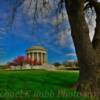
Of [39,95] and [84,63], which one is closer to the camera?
[39,95]

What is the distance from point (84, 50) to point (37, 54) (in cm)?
6375

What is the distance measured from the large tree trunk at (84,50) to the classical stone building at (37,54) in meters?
58.1

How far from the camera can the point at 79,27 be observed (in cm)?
1090

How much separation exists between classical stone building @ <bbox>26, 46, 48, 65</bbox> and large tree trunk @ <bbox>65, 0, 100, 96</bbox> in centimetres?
5810

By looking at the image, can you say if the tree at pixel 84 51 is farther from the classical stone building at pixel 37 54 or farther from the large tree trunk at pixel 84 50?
the classical stone building at pixel 37 54

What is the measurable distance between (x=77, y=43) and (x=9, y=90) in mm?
2839

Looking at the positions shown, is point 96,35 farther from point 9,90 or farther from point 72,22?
point 9,90

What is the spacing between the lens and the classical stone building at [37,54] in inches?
2758

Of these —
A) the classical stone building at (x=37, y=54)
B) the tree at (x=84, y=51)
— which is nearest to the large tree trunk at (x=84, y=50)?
the tree at (x=84, y=51)

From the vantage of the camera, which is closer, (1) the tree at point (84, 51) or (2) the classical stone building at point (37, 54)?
(1) the tree at point (84, 51)

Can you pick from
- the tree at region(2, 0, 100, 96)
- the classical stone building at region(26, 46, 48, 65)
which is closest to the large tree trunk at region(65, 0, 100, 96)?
the tree at region(2, 0, 100, 96)

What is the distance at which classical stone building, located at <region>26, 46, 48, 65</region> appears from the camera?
70062 mm

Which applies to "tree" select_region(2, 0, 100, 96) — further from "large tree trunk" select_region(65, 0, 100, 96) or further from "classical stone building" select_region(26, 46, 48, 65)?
"classical stone building" select_region(26, 46, 48, 65)

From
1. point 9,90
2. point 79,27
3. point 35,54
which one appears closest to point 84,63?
point 79,27
